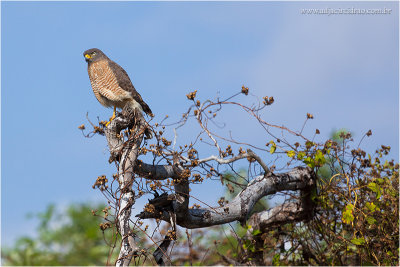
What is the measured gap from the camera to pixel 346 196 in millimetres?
5465

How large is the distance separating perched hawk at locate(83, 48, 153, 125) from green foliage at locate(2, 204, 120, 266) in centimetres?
257

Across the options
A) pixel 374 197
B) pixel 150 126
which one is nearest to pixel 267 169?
pixel 374 197

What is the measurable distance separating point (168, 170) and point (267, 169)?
5.01 feet

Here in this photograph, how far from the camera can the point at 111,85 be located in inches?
204

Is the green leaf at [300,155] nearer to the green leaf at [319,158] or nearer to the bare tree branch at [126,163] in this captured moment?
the green leaf at [319,158]

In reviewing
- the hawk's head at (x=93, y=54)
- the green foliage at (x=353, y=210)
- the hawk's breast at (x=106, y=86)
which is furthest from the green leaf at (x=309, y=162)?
the hawk's head at (x=93, y=54)

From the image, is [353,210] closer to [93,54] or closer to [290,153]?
[290,153]

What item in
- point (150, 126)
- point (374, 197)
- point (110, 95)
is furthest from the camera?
point (374, 197)

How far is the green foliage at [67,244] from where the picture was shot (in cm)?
730

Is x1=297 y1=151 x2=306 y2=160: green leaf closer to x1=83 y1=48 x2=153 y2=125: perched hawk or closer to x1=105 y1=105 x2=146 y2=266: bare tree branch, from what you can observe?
x1=83 y1=48 x2=153 y2=125: perched hawk

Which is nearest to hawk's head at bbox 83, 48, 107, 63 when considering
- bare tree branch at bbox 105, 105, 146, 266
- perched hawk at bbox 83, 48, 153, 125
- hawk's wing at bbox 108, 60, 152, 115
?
perched hawk at bbox 83, 48, 153, 125

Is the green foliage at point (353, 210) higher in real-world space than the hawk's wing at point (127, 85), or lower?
lower

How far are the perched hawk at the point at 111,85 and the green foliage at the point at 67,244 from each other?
2.57 meters

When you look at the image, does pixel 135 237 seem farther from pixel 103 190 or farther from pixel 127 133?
pixel 127 133
